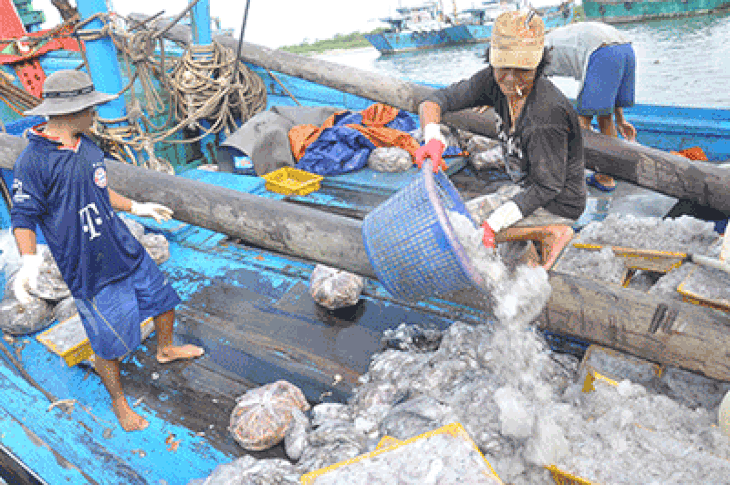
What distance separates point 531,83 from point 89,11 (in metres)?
4.08

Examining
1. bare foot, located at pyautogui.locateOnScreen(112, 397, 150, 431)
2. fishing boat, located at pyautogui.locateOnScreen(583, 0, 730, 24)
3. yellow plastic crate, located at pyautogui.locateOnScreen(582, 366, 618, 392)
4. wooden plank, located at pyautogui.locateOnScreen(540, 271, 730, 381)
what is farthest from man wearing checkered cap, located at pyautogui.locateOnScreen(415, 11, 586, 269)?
fishing boat, located at pyautogui.locateOnScreen(583, 0, 730, 24)

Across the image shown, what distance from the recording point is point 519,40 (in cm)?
192

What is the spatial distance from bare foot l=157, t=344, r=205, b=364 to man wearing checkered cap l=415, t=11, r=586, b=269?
1751mm

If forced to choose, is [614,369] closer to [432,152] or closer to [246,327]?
[432,152]

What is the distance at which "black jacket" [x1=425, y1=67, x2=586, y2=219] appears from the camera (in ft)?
6.57

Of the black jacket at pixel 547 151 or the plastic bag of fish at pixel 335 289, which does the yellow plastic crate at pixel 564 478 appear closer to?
the black jacket at pixel 547 151

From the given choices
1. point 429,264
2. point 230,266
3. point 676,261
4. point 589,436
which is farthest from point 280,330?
point 676,261

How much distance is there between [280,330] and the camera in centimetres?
297

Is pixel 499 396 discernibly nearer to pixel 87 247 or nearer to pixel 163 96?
pixel 87 247

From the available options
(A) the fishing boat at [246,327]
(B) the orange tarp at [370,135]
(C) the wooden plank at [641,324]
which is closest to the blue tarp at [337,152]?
(B) the orange tarp at [370,135]

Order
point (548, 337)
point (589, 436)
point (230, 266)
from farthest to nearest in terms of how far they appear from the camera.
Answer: point (230, 266) < point (548, 337) < point (589, 436)

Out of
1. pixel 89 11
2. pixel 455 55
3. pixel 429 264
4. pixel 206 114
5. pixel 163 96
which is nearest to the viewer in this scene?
pixel 429 264

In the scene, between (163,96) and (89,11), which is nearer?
(89,11)

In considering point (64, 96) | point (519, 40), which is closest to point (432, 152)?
point (519, 40)
